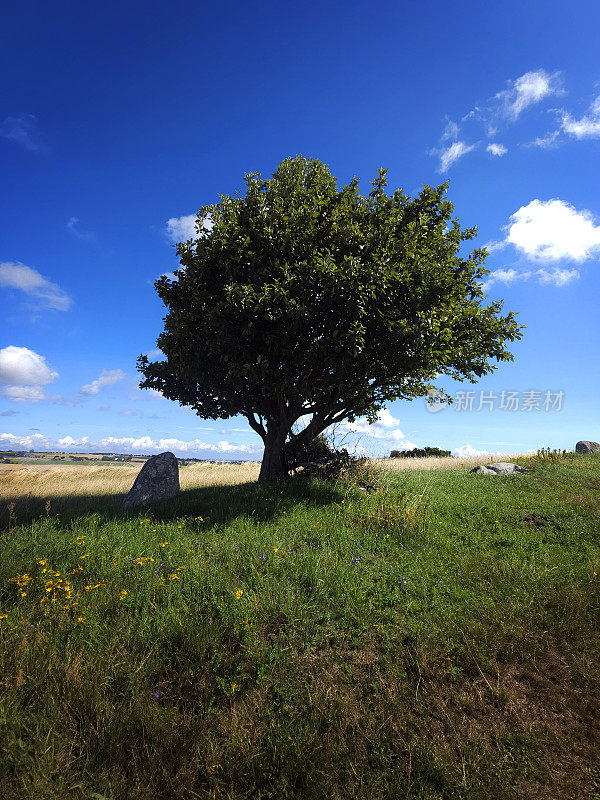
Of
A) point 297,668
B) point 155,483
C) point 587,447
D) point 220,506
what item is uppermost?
point 587,447

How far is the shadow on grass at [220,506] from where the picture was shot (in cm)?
1131

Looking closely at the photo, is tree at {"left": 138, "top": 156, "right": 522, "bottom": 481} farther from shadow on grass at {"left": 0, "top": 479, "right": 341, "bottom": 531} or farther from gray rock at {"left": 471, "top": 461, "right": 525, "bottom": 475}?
gray rock at {"left": 471, "top": 461, "right": 525, "bottom": 475}

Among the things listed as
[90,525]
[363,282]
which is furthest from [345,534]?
[363,282]

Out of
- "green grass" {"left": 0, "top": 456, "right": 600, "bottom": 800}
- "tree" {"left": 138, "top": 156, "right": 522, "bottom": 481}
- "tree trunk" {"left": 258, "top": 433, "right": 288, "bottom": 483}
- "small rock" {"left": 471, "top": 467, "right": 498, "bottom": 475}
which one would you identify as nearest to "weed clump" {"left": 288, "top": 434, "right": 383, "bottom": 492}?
"tree trunk" {"left": 258, "top": 433, "right": 288, "bottom": 483}

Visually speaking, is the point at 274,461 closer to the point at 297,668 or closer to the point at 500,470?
the point at 297,668

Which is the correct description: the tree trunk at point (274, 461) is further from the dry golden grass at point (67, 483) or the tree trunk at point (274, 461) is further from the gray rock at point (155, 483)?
the gray rock at point (155, 483)

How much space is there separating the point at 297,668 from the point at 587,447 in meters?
36.3

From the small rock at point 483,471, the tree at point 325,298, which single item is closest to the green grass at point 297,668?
the tree at point 325,298

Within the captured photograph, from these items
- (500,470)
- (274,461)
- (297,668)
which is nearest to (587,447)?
(500,470)

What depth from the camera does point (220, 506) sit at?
40.9ft

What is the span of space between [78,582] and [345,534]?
5.64 m

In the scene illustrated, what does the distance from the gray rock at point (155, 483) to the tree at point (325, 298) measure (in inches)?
170

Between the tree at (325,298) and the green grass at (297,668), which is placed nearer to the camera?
the green grass at (297,668)

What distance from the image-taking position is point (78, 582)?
6863 mm
